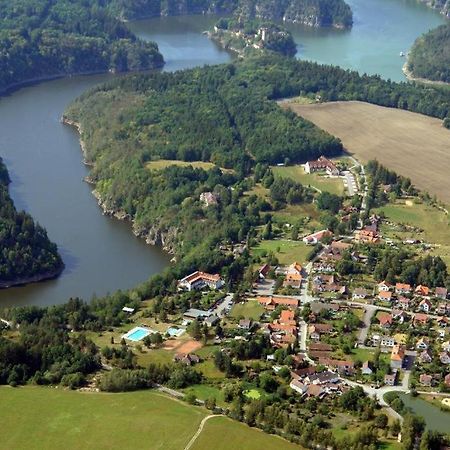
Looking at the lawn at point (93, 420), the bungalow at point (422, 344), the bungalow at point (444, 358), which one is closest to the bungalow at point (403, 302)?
the bungalow at point (422, 344)

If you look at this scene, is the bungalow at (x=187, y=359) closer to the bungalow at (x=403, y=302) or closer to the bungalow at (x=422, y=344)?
the bungalow at (x=422, y=344)

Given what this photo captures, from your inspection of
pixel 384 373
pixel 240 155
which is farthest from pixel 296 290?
pixel 240 155

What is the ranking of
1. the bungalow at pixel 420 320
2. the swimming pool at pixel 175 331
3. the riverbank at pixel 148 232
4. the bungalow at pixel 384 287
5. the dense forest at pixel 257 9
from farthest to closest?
the dense forest at pixel 257 9, the riverbank at pixel 148 232, the bungalow at pixel 384 287, the bungalow at pixel 420 320, the swimming pool at pixel 175 331

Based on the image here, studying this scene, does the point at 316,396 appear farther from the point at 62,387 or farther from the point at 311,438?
the point at 62,387

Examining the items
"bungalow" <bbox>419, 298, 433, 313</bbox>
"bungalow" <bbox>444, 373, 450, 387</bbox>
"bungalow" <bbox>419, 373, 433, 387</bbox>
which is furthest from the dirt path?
"bungalow" <bbox>419, 298, 433, 313</bbox>

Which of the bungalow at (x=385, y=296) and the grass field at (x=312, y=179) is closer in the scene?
the bungalow at (x=385, y=296)

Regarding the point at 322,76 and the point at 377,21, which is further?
the point at 377,21
